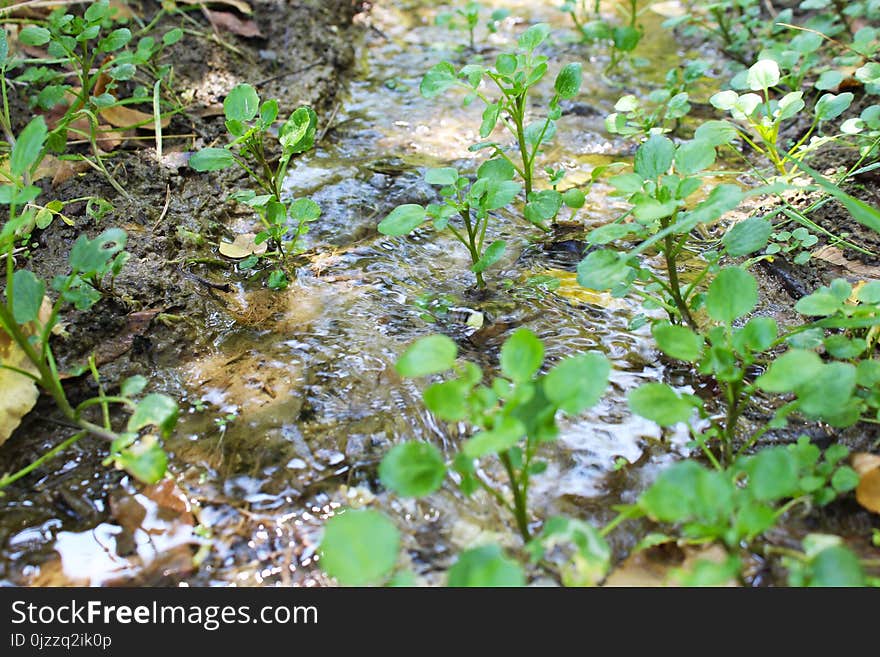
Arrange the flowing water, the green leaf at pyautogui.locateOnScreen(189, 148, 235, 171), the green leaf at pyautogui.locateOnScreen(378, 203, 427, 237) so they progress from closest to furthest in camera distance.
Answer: the flowing water
the green leaf at pyautogui.locateOnScreen(378, 203, 427, 237)
the green leaf at pyautogui.locateOnScreen(189, 148, 235, 171)

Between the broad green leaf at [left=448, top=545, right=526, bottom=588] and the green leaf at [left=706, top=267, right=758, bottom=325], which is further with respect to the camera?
the green leaf at [left=706, top=267, right=758, bottom=325]

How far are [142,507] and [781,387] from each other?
1.36m

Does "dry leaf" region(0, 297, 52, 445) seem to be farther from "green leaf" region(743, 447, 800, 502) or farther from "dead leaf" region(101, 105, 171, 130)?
"green leaf" region(743, 447, 800, 502)

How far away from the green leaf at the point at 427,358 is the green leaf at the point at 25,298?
0.85m

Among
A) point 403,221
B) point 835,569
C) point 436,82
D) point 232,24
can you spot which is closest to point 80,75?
point 232,24

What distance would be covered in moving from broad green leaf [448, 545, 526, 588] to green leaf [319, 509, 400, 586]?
12 cm

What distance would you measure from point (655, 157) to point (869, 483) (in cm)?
88

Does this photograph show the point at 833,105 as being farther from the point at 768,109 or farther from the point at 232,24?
the point at 232,24

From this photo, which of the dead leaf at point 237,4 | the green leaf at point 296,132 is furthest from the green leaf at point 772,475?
the dead leaf at point 237,4

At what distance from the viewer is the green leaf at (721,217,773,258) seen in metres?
1.78

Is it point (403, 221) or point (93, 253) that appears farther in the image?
point (403, 221)

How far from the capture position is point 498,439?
126cm

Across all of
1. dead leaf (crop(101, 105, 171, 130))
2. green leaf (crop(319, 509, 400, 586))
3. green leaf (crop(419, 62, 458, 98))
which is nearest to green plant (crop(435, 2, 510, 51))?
green leaf (crop(419, 62, 458, 98))

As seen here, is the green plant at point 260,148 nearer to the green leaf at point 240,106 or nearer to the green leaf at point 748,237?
the green leaf at point 240,106
